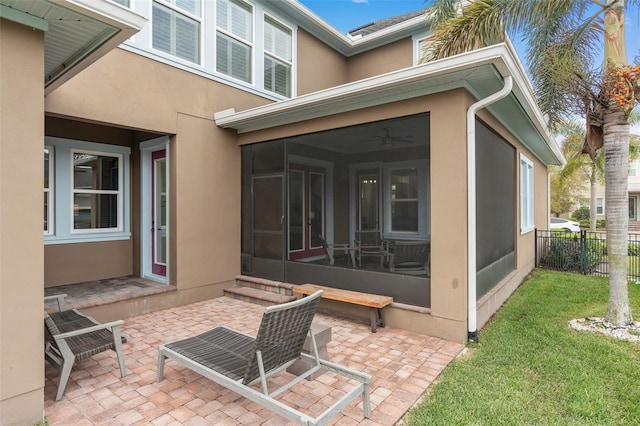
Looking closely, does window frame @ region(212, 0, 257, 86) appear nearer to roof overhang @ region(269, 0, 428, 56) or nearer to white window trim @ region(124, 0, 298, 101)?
white window trim @ region(124, 0, 298, 101)

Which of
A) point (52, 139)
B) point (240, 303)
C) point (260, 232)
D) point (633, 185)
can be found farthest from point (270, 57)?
point (633, 185)

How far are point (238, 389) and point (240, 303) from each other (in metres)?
3.68

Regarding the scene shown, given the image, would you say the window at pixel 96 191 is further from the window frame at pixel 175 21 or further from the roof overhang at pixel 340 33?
the roof overhang at pixel 340 33

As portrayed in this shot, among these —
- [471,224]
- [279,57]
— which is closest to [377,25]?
[279,57]

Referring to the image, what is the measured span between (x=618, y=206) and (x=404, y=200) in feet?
15.1

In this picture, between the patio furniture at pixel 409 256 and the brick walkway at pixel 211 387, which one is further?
the patio furniture at pixel 409 256

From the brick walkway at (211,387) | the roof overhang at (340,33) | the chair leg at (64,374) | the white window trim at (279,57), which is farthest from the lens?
the roof overhang at (340,33)

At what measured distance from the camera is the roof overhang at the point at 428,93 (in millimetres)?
3969

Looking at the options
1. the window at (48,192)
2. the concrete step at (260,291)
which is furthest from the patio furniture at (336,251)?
the window at (48,192)

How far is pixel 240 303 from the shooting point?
20.5 feet

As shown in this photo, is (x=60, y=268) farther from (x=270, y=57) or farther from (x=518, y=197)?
(x=518, y=197)

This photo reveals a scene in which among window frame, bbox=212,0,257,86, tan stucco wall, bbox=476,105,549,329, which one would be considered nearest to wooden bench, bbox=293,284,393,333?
tan stucco wall, bbox=476,105,549,329

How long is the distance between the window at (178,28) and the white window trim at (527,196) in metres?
7.61

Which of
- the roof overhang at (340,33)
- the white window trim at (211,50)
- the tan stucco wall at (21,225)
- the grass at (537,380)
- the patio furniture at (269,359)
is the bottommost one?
the grass at (537,380)
